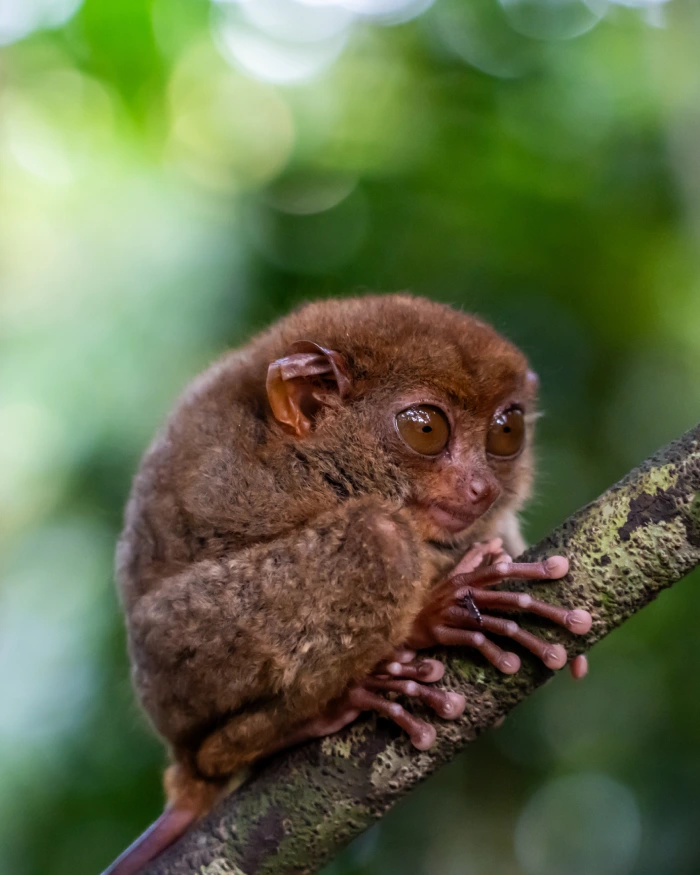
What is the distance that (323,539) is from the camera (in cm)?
165

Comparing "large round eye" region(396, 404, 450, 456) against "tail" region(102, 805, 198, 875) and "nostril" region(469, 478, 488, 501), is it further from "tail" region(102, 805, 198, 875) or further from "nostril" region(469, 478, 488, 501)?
"tail" region(102, 805, 198, 875)

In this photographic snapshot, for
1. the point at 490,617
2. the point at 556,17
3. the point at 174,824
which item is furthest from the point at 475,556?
the point at 556,17

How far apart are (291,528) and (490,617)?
0.48 meters

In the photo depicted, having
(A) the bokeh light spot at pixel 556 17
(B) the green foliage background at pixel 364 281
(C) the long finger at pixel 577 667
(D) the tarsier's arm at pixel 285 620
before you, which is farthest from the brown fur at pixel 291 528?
(A) the bokeh light spot at pixel 556 17

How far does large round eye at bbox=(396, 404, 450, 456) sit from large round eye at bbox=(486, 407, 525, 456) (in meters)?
0.17

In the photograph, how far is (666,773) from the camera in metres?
3.26

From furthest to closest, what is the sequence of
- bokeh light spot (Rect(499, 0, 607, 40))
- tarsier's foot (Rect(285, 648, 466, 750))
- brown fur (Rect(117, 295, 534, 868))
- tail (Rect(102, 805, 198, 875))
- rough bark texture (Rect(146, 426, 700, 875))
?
bokeh light spot (Rect(499, 0, 607, 40))
tail (Rect(102, 805, 198, 875))
brown fur (Rect(117, 295, 534, 868))
tarsier's foot (Rect(285, 648, 466, 750))
rough bark texture (Rect(146, 426, 700, 875))

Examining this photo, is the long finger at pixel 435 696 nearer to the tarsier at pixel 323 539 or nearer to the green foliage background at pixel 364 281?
the tarsier at pixel 323 539

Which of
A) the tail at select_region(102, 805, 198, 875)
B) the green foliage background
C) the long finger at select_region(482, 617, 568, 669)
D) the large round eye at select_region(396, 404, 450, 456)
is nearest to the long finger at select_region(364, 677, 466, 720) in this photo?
the long finger at select_region(482, 617, 568, 669)

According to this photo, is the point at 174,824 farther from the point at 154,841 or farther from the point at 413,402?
the point at 413,402

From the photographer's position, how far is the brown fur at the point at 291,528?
5.30ft

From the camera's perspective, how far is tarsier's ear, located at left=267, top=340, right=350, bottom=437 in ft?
6.06

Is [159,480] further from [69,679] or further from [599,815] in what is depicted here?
[599,815]

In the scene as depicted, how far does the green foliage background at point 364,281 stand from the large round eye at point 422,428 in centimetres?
180
